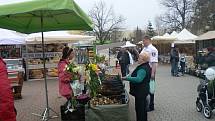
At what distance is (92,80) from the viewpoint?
7383 millimetres

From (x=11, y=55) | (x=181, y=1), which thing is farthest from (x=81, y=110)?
(x=181, y=1)

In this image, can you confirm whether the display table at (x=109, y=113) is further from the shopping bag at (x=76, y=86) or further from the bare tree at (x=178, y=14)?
the bare tree at (x=178, y=14)

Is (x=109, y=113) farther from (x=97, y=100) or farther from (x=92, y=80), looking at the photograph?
(x=92, y=80)

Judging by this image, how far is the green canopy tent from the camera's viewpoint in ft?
20.0

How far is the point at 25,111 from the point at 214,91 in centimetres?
489

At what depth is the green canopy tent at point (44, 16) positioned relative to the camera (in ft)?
20.0

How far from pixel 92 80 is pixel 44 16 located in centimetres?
187

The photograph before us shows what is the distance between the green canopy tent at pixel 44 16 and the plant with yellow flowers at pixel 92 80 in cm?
87

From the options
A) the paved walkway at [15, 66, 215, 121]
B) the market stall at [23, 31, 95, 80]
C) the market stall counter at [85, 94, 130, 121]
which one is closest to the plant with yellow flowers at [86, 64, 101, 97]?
the market stall counter at [85, 94, 130, 121]

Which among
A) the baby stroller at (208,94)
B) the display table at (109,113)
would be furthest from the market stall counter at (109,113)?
the baby stroller at (208,94)

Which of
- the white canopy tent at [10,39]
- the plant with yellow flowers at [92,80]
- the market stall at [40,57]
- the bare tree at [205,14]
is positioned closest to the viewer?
the plant with yellow flowers at [92,80]

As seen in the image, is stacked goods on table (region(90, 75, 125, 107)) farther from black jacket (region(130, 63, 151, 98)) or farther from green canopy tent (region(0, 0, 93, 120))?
green canopy tent (region(0, 0, 93, 120))

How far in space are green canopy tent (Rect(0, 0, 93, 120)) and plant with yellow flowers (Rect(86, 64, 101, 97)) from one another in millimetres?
874

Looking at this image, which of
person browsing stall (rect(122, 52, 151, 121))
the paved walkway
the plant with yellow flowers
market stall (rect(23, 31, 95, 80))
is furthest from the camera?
market stall (rect(23, 31, 95, 80))
